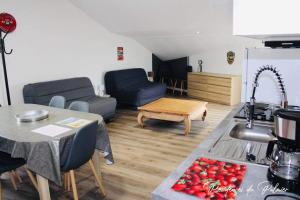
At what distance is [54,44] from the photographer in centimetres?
478

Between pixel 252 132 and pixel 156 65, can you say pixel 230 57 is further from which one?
pixel 252 132

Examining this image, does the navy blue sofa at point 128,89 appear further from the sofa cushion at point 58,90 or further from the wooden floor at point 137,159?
the sofa cushion at point 58,90

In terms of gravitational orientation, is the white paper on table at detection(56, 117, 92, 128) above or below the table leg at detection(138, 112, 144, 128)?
above

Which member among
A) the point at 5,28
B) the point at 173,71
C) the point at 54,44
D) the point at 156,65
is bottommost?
the point at 173,71

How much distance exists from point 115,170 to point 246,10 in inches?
95.4

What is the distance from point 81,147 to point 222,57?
552 centimetres

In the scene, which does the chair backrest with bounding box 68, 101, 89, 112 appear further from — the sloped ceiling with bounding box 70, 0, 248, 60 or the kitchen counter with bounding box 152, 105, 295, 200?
the sloped ceiling with bounding box 70, 0, 248, 60

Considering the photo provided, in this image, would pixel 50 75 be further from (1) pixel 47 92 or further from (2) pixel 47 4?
(2) pixel 47 4

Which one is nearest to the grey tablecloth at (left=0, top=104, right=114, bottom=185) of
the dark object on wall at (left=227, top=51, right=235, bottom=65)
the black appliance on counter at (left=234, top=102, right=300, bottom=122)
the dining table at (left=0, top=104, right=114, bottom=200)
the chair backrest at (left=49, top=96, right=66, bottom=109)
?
the dining table at (left=0, top=104, right=114, bottom=200)

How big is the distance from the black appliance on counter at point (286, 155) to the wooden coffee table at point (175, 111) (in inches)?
117

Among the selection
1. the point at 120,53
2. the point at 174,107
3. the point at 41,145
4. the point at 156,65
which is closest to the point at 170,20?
the point at 174,107

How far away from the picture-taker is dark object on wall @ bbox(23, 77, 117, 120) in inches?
167

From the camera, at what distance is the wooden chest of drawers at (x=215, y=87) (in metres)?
6.19

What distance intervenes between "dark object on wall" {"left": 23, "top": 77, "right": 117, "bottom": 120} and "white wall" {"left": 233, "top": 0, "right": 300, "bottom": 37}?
3.43m
